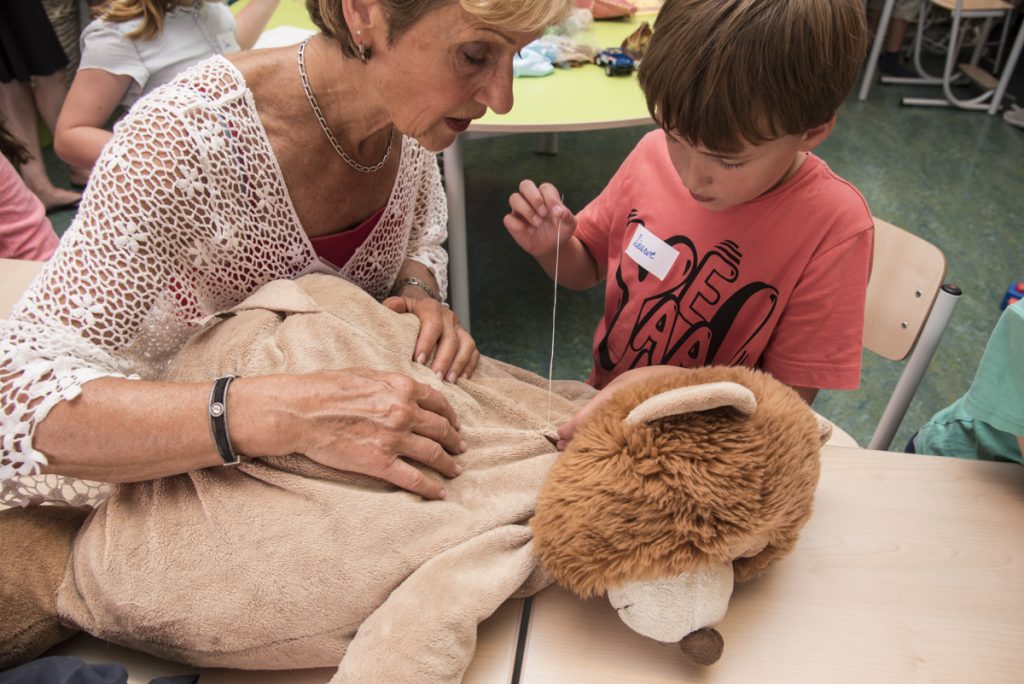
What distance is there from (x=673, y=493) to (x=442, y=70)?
76cm

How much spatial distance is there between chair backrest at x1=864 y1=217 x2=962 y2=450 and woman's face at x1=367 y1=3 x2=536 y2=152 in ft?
2.95

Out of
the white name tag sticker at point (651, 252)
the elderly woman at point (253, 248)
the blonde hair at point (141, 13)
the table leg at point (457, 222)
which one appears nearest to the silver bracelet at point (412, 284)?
the elderly woman at point (253, 248)

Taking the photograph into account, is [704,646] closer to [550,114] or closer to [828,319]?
[828,319]

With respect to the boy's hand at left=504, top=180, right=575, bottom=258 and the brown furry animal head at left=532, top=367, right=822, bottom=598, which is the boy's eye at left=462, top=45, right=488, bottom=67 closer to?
the boy's hand at left=504, top=180, right=575, bottom=258

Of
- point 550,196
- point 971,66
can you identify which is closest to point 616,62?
point 550,196

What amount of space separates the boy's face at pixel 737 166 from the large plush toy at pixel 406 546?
36cm

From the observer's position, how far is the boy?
0.95 m

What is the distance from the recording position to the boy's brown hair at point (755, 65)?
0.93 meters

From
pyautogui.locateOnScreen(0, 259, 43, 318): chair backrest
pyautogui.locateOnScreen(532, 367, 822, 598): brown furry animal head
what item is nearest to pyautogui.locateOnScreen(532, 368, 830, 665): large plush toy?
pyautogui.locateOnScreen(532, 367, 822, 598): brown furry animal head

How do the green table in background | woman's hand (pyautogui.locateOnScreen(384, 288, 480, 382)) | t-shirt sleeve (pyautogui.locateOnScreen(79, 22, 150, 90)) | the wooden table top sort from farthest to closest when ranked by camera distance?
1. t-shirt sleeve (pyautogui.locateOnScreen(79, 22, 150, 90))
2. the green table in background
3. woman's hand (pyautogui.locateOnScreen(384, 288, 480, 382))
4. the wooden table top

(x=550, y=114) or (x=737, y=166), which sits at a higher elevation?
(x=737, y=166)

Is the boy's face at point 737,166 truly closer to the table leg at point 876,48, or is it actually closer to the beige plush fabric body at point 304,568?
the beige plush fabric body at point 304,568

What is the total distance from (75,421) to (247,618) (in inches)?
14.6

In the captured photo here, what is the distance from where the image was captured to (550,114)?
2.15 metres
